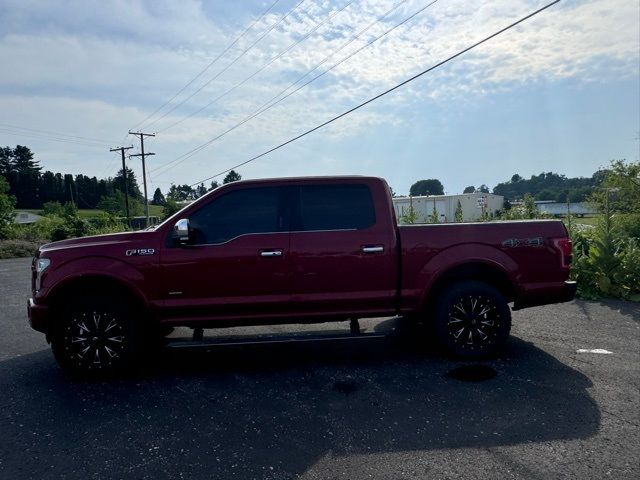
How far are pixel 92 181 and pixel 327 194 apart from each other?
387ft

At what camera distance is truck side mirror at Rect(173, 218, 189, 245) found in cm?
416

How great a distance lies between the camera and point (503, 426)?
322cm

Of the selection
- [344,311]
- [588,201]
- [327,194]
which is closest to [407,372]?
[344,311]

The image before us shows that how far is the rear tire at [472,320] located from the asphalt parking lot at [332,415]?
0.70 ft

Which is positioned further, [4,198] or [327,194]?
[4,198]

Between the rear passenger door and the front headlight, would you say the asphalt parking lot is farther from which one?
the front headlight

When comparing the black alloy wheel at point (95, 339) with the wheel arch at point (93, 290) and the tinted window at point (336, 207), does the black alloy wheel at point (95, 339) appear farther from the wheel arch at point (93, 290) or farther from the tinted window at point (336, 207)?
the tinted window at point (336, 207)

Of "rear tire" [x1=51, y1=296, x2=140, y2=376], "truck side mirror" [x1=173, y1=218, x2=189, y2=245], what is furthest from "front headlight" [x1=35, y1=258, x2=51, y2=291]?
"truck side mirror" [x1=173, y1=218, x2=189, y2=245]

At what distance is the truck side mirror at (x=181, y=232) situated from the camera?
4164 millimetres

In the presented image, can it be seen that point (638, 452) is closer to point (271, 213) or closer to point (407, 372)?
point (407, 372)

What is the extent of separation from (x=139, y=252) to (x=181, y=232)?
21.3 inches

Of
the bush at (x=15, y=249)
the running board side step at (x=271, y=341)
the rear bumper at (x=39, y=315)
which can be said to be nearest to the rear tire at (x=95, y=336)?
the rear bumper at (x=39, y=315)

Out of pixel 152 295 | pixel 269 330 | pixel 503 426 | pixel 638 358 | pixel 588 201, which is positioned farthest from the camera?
pixel 588 201

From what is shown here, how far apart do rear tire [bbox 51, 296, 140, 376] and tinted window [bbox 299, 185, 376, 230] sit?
2.13m
